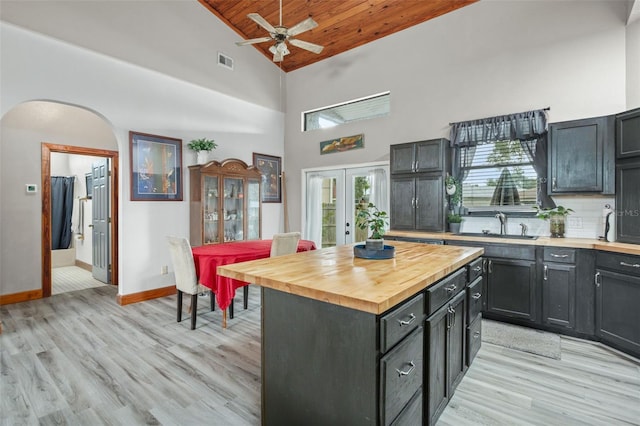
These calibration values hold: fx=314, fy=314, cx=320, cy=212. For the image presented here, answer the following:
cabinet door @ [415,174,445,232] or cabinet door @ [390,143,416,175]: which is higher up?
cabinet door @ [390,143,416,175]

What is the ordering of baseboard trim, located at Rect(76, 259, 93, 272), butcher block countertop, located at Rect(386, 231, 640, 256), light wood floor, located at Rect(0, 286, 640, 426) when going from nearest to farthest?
light wood floor, located at Rect(0, 286, 640, 426), butcher block countertop, located at Rect(386, 231, 640, 256), baseboard trim, located at Rect(76, 259, 93, 272)

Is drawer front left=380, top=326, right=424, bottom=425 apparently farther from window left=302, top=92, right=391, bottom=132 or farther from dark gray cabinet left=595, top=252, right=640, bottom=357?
window left=302, top=92, right=391, bottom=132

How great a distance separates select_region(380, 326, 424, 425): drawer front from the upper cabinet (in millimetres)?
2951

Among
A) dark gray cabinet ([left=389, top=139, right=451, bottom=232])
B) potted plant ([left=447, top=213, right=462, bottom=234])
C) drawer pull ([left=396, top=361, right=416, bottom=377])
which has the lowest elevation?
drawer pull ([left=396, top=361, right=416, bottom=377])

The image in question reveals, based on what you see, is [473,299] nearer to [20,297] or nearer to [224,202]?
[224,202]

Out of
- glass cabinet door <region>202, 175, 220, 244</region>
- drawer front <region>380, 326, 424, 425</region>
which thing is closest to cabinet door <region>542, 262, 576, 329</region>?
drawer front <region>380, 326, 424, 425</region>

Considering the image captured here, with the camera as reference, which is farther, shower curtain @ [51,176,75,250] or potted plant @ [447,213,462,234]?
shower curtain @ [51,176,75,250]

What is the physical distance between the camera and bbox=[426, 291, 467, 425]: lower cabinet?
169cm

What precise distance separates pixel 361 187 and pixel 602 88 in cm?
327

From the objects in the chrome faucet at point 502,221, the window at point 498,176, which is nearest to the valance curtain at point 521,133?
the window at point 498,176

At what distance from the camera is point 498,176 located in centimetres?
417

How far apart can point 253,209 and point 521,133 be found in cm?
411

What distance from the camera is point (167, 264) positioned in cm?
464

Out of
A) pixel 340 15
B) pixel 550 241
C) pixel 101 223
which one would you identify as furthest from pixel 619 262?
pixel 101 223
